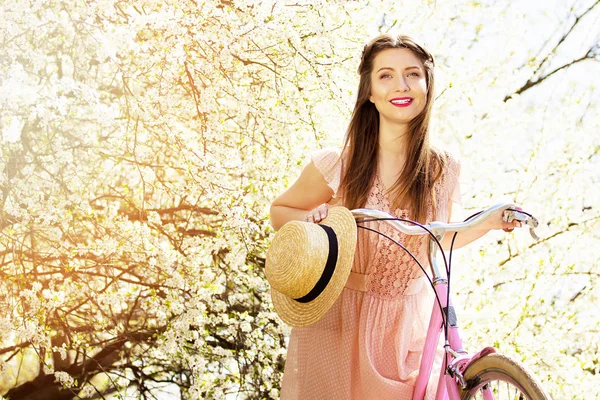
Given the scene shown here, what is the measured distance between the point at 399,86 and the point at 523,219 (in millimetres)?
733

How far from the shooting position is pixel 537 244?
5812 millimetres

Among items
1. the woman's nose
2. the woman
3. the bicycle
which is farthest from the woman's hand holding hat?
the woman's nose

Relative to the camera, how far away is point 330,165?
8.27 feet

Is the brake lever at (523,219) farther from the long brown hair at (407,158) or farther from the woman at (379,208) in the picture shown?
the long brown hair at (407,158)

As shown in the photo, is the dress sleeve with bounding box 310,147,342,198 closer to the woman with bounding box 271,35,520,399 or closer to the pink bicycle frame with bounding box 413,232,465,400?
the woman with bounding box 271,35,520,399

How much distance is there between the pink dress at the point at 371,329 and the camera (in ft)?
7.41

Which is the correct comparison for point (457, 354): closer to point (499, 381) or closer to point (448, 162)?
point (499, 381)

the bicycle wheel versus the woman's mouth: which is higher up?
the woman's mouth

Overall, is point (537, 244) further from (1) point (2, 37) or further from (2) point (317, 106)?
(1) point (2, 37)

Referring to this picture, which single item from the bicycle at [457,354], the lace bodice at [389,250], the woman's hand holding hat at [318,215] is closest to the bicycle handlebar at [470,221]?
the bicycle at [457,354]

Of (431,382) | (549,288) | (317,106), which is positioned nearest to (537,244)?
(549,288)

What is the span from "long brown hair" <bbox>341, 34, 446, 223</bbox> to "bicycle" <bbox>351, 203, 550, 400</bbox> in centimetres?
40

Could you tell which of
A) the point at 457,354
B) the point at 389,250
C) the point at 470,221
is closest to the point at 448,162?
the point at 389,250

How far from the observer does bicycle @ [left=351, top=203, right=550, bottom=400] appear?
1.69 meters
